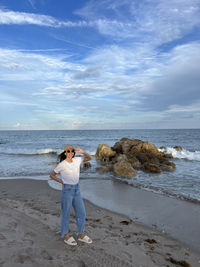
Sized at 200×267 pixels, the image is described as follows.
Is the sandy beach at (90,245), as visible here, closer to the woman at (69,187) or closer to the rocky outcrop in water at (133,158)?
the woman at (69,187)

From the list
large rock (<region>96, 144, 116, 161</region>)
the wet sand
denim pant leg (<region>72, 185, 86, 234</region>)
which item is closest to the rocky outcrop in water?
large rock (<region>96, 144, 116, 161</region>)

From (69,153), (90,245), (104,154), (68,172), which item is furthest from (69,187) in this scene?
(104,154)

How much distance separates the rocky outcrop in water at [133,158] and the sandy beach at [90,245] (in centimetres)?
635

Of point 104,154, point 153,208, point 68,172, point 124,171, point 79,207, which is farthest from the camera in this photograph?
point 104,154

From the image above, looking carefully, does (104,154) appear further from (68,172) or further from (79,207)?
(68,172)

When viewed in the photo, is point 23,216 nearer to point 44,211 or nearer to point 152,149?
point 44,211

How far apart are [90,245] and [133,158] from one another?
12.5 meters

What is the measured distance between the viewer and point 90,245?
13.1ft

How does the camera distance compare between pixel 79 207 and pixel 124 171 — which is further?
pixel 124 171

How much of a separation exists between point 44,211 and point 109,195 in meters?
3.11

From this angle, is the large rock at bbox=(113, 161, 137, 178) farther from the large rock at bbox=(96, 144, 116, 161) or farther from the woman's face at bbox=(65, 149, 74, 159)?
the woman's face at bbox=(65, 149, 74, 159)

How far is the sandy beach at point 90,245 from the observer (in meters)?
3.45

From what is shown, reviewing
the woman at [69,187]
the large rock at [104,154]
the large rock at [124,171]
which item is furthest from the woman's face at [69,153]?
the large rock at [104,154]

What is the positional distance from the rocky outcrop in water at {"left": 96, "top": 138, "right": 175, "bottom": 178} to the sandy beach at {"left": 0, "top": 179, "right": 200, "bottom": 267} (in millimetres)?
6352
